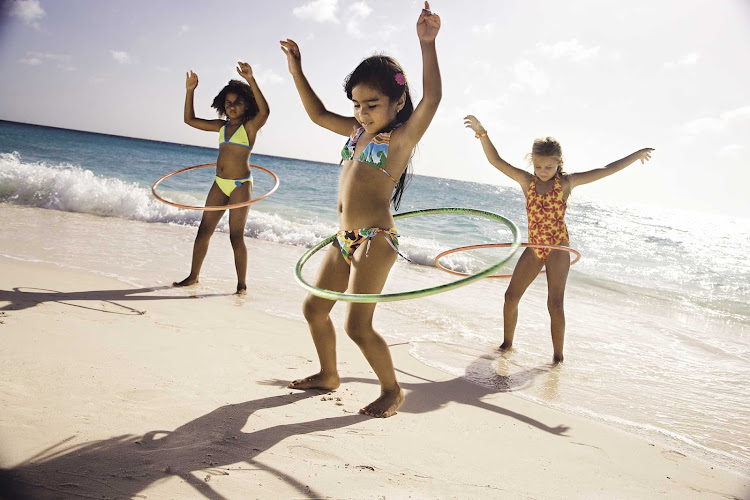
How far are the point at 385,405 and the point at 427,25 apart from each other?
2.13 m

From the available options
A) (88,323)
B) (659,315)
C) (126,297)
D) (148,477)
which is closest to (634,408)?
(148,477)

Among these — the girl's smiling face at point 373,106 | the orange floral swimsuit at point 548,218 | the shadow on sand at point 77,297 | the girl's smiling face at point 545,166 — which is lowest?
the shadow on sand at point 77,297

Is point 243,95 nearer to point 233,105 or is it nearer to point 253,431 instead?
point 233,105

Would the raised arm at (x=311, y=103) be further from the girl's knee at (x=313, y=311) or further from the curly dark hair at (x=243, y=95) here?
the curly dark hair at (x=243, y=95)

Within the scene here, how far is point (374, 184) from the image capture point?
3250 millimetres

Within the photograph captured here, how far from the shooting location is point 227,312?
5277 mm

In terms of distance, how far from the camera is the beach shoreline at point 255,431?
88.8 inches

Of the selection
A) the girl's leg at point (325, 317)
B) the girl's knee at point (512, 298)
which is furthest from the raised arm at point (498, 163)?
the girl's leg at point (325, 317)

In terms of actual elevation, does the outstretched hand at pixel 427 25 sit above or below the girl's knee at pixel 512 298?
above

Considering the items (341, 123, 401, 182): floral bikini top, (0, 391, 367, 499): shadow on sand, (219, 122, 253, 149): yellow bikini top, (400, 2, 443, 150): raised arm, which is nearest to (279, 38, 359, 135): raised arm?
(341, 123, 401, 182): floral bikini top

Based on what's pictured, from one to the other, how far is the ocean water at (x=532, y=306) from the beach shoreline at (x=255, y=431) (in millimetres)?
660

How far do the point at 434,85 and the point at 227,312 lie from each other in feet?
10.4

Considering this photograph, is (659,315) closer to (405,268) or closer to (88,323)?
(405,268)

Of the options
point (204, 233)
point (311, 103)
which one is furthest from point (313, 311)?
point (204, 233)
